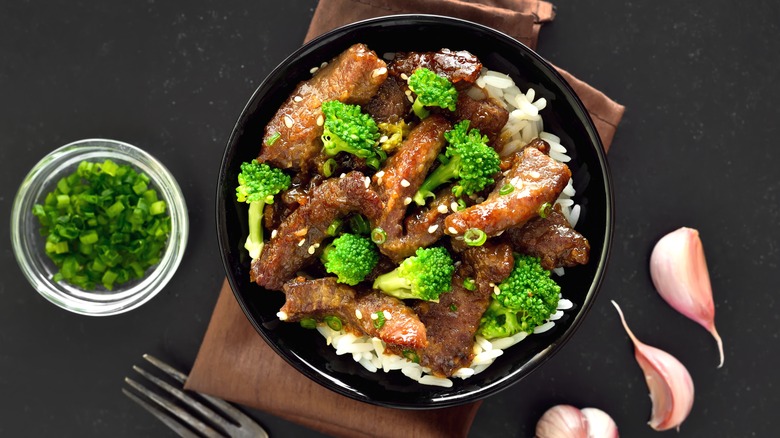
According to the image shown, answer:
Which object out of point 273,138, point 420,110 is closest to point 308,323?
point 273,138

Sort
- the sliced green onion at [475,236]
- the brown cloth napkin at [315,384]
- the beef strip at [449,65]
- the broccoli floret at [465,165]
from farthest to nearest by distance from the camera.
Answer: the brown cloth napkin at [315,384], the beef strip at [449,65], the broccoli floret at [465,165], the sliced green onion at [475,236]

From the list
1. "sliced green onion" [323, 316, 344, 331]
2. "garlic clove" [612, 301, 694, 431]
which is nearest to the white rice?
"sliced green onion" [323, 316, 344, 331]

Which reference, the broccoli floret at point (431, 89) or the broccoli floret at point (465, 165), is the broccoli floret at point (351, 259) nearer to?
the broccoli floret at point (465, 165)

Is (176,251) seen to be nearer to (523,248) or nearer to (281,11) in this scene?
(281,11)

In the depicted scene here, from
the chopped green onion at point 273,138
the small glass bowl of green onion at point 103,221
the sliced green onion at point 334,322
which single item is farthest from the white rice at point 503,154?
the small glass bowl of green onion at point 103,221

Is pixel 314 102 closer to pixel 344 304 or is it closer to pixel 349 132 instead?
pixel 349 132
